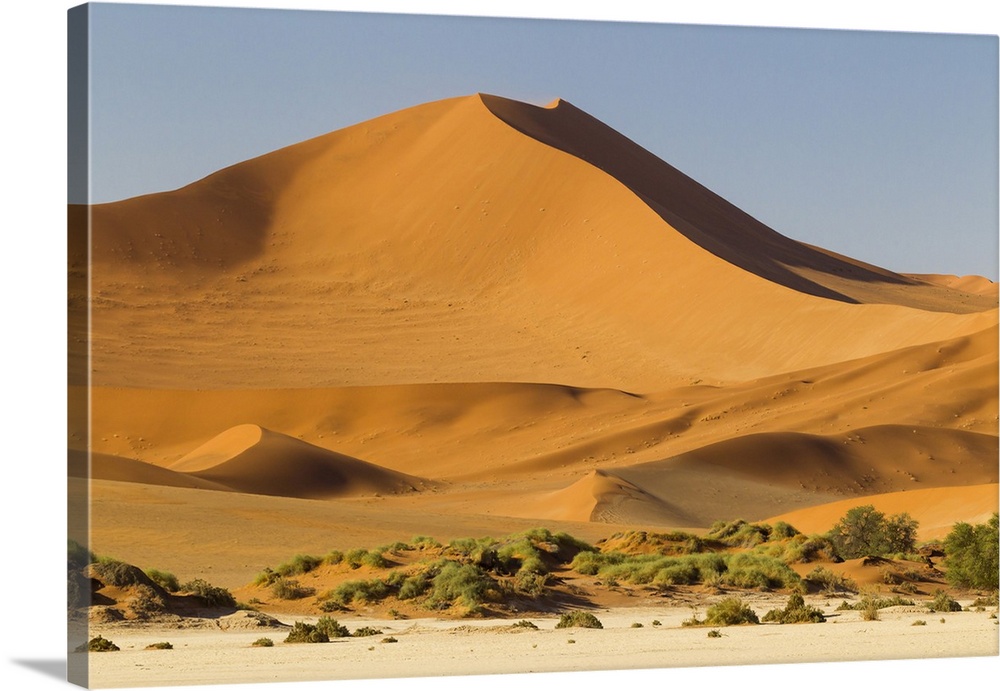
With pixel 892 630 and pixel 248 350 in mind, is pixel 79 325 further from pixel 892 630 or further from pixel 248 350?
pixel 248 350

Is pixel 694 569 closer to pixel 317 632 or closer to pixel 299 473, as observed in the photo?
pixel 317 632

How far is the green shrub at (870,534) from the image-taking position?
2094cm

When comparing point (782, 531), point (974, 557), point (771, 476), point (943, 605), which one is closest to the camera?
point (943, 605)

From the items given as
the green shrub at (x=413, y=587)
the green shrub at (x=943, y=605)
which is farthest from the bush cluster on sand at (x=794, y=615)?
the green shrub at (x=413, y=587)

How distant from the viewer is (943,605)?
17.2 m

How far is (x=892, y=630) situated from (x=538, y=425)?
47.5 ft

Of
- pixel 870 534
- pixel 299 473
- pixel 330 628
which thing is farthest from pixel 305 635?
pixel 299 473

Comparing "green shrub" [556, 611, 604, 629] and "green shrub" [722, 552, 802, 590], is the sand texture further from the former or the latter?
"green shrub" [722, 552, 802, 590]

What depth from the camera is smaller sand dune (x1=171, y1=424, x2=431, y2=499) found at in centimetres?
2502

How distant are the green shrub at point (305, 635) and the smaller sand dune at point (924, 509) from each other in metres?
10.4

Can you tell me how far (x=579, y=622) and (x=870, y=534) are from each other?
21.8 ft

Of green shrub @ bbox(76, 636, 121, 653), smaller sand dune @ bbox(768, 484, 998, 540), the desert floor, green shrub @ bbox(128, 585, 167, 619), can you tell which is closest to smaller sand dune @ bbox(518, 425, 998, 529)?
smaller sand dune @ bbox(768, 484, 998, 540)

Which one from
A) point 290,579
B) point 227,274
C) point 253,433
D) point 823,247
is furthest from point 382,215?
point 290,579

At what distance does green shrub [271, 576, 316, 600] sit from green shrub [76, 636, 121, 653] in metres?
4.65
